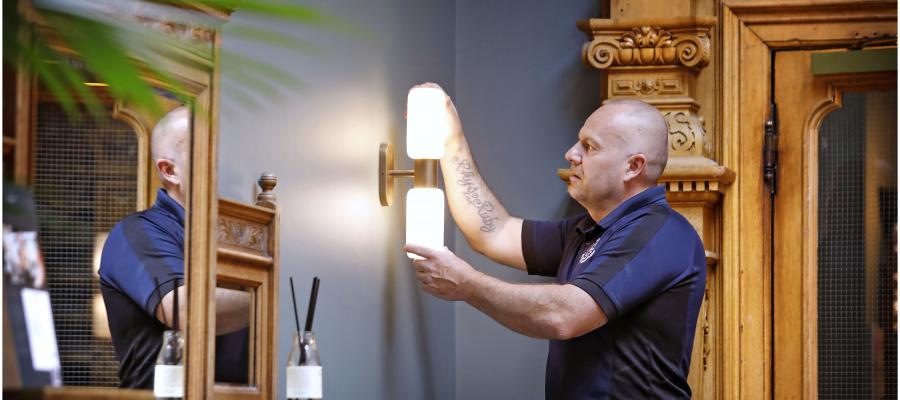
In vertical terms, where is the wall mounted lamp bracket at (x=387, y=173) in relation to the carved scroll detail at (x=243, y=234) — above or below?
above

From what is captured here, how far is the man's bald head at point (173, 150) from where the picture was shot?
A: 4.45 feet

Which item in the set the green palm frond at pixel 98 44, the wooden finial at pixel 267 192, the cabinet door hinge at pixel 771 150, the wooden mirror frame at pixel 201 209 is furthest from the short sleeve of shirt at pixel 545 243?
the green palm frond at pixel 98 44

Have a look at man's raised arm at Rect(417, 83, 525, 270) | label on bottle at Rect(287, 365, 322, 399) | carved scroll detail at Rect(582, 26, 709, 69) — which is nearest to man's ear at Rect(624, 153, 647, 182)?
man's raised arm at Rect(417, 83, 525, 270)

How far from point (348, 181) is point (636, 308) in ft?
1.90

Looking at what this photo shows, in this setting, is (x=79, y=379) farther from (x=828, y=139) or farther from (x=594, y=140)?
(x=828, y=139)

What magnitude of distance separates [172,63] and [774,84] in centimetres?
214

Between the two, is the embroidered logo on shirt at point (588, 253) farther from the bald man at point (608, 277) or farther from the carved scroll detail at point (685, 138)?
the carved scroll detail at point (685, 138)

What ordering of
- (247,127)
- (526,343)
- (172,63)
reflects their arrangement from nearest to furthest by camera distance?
(172,63)
(247,127)
(526,343)

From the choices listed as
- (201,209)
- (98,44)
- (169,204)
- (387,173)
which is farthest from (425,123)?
(98,44)

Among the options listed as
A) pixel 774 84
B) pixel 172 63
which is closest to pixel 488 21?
pixel 774 84

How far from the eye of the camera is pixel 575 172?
8.55 ft

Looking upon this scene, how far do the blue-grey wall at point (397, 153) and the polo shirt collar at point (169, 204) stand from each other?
0.13 metres

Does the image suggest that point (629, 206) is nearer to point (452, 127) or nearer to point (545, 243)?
point (545, 243)

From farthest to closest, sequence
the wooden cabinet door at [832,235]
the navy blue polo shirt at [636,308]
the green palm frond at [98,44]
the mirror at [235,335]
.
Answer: the wooden cabinet door at [832,235] → the navy blue polo shirt at [636,308] → the mirror at [235,335] → the green palm frond at [98,44]
